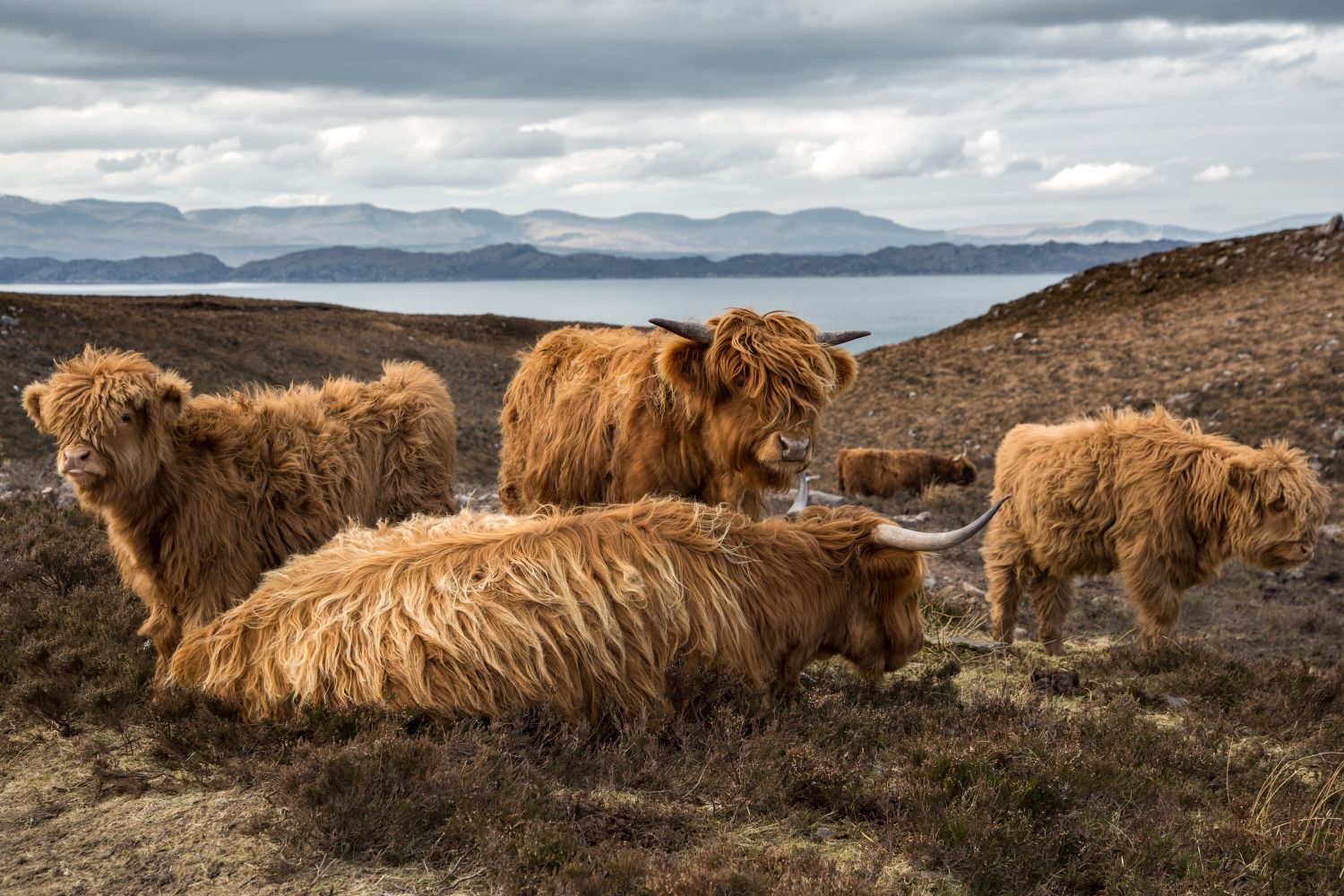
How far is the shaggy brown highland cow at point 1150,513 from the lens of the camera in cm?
809

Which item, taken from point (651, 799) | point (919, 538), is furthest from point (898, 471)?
point (651, 799)

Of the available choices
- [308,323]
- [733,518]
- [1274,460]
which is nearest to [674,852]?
[733,518]

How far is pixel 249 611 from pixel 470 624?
3.45 ft

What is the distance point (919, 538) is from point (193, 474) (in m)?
3.90

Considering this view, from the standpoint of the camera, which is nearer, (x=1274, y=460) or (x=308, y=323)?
(x=1274, y=460)

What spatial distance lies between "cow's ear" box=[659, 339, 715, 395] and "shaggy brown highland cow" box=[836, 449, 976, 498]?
38.8 ft

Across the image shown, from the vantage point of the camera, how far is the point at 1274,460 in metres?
8.16

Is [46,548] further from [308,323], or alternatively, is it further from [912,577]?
[308,323]

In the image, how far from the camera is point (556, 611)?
4.47 meters

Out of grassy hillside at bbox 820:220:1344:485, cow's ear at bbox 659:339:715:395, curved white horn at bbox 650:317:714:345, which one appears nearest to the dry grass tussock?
cow's ear at bbox 659:339:715:395

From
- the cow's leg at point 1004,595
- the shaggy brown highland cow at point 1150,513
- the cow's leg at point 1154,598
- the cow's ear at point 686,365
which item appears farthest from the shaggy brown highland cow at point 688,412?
the cow's leg at point 1004,595

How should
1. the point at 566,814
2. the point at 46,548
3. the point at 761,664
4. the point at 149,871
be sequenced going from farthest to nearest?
the point at 46,548, the point at 761,664, the point at 566,814, the point at 149,871

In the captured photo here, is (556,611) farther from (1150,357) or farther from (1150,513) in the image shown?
(1150,357)

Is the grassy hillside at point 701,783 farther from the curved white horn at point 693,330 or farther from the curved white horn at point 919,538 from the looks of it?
the curved white horn at point 693,330
